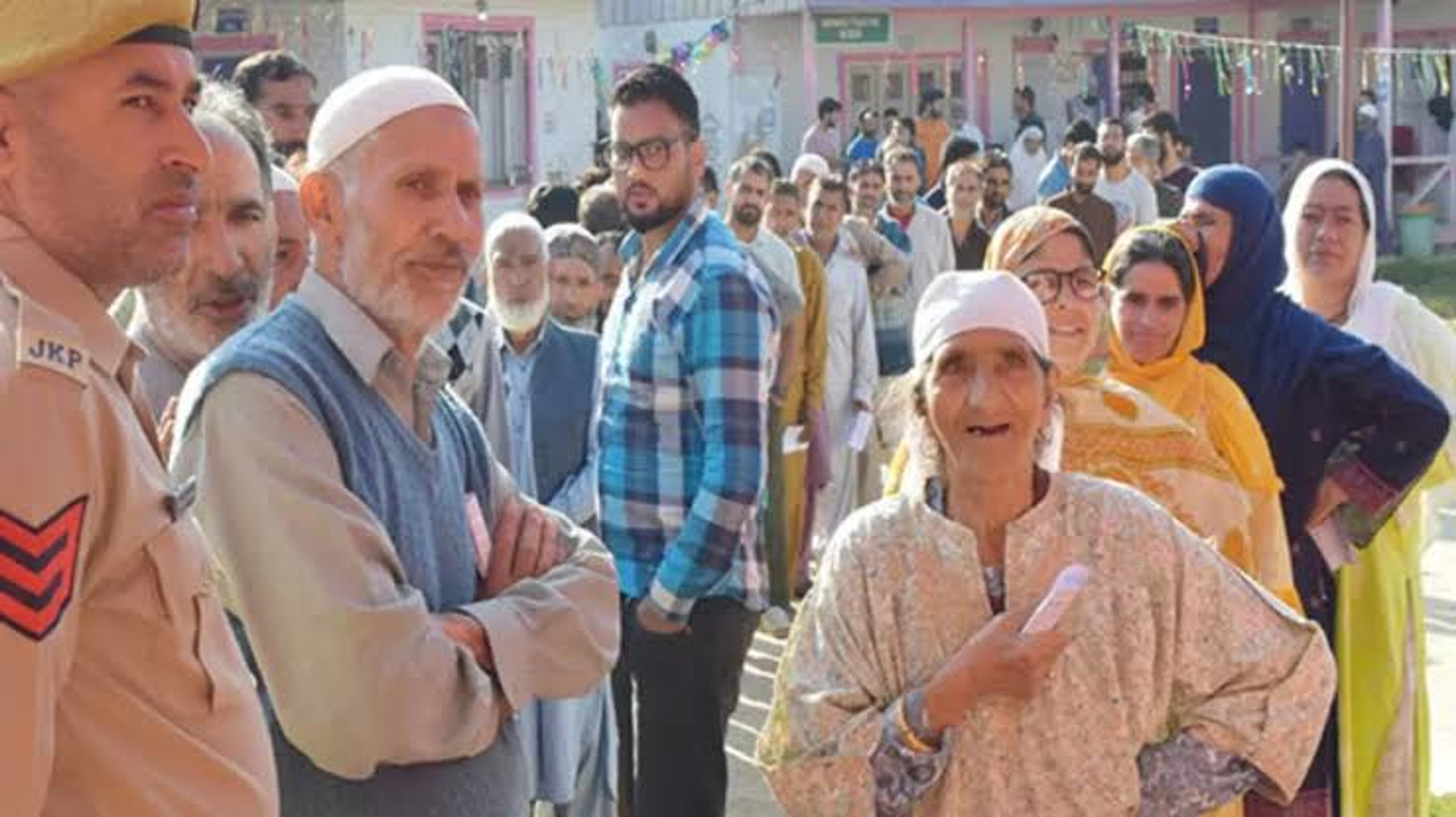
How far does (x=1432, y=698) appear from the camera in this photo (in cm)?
772

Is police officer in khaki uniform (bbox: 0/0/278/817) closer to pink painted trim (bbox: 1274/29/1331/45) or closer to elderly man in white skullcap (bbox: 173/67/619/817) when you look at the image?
elderly man in white skullcap (bbox: 173/67/619/817)

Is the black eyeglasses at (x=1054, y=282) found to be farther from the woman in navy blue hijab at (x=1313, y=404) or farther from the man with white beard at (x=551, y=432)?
the man with white beard at (x=551, y=432)

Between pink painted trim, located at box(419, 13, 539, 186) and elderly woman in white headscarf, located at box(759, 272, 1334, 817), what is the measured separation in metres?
14.4

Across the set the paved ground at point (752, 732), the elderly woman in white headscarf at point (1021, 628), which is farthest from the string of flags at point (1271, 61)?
the elderly woman in white headscarf at point (1021, 628)

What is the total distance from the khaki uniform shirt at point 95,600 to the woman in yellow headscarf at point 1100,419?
2461mm

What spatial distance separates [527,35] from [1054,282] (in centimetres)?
1438

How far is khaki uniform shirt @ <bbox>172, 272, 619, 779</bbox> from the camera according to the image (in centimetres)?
249

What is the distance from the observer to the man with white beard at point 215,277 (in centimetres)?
344

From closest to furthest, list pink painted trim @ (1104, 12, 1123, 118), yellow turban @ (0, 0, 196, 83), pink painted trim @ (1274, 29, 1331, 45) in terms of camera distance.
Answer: yellow turban @ (0, 0, 196, 83) → pink painted trim @ (1104, 12, 1123, 118) → pink painted trim @ (1274, 29, 1331, 45)

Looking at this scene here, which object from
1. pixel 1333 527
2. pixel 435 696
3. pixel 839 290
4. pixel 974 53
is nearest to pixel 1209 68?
pixel 974 53

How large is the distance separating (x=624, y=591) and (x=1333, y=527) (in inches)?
71.8

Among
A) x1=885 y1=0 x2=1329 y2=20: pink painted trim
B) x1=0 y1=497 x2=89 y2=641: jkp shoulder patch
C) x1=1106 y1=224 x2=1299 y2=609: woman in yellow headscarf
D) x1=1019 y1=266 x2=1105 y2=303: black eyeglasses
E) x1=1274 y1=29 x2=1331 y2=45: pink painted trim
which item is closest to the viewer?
x1=0 y1=497 x2=89 y2=641: jkp shoulder patch

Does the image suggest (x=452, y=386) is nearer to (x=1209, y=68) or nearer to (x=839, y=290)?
(x=839, y=290)

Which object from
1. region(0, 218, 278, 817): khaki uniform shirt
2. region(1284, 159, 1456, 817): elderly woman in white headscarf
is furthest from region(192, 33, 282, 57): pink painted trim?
region(0, 218, 278, 817): khaki uniform shirt
